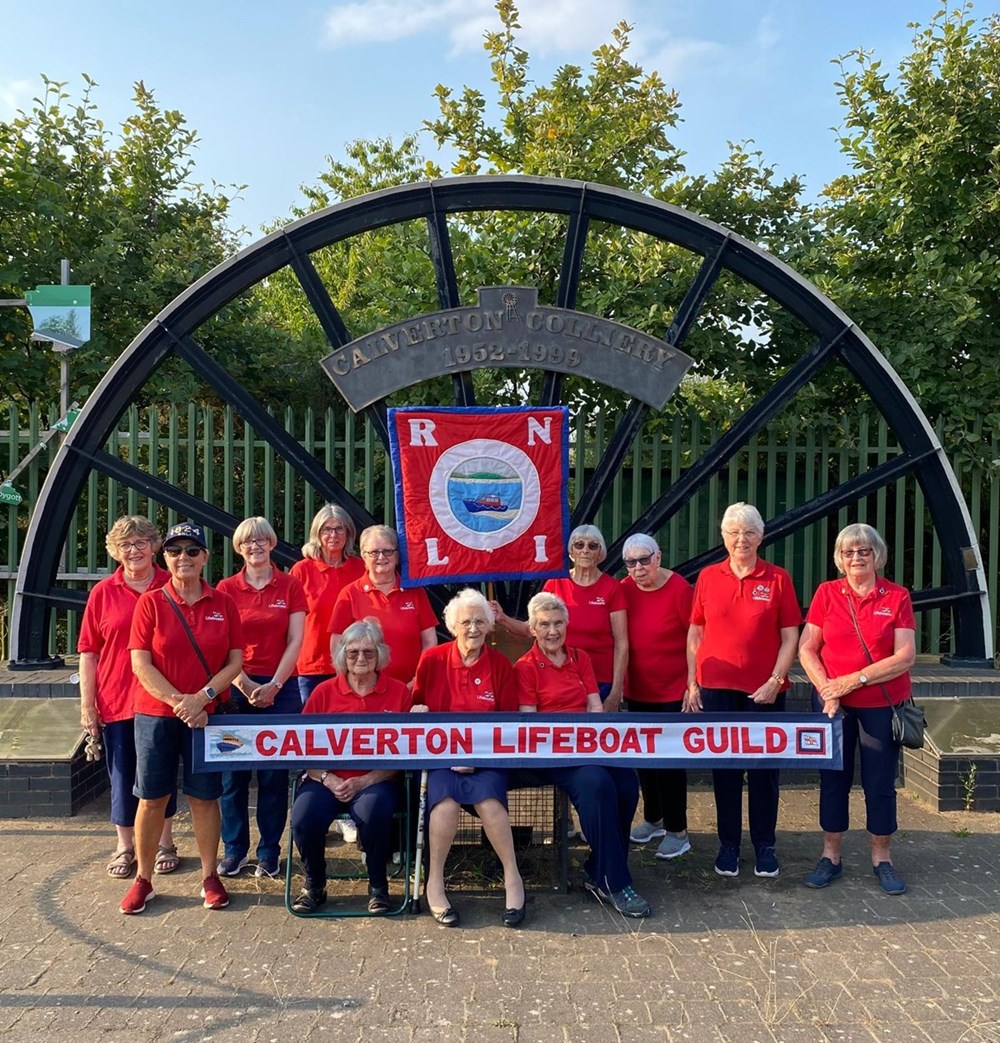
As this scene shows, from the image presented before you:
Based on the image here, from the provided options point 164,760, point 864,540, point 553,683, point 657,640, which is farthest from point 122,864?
point 864,540

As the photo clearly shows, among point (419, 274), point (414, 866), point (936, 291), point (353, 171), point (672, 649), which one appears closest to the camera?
point (414, 866)

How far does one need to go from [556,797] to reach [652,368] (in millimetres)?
2941

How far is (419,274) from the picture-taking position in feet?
30.7

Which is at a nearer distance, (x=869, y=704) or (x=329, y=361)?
(x=869, y=704)

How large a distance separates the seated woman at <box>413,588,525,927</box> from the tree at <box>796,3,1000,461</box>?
5.17 m

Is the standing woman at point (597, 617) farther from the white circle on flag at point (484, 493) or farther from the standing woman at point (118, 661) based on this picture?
the standing woman at point (118, 661)

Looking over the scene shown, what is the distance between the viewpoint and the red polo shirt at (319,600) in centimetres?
513

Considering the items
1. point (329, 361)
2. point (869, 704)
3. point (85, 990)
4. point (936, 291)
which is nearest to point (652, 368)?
point (329, 361)

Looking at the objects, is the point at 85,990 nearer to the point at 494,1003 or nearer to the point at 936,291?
the point at 494,1003

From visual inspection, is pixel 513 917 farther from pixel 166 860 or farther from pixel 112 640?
pixel 112 640

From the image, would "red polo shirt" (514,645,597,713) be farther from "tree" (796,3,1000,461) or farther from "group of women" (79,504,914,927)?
"tree" (796,3,1000,461)

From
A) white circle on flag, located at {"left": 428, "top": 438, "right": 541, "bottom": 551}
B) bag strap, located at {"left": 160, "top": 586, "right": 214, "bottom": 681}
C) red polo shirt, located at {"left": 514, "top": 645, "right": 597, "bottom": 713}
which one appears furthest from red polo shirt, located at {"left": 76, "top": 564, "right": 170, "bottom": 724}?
white circle on flag, located at {"left": 428, "top": 438, "right": 541, "bottom": 551}

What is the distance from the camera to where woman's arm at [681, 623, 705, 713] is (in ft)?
15.7

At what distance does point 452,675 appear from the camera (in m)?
4.61
